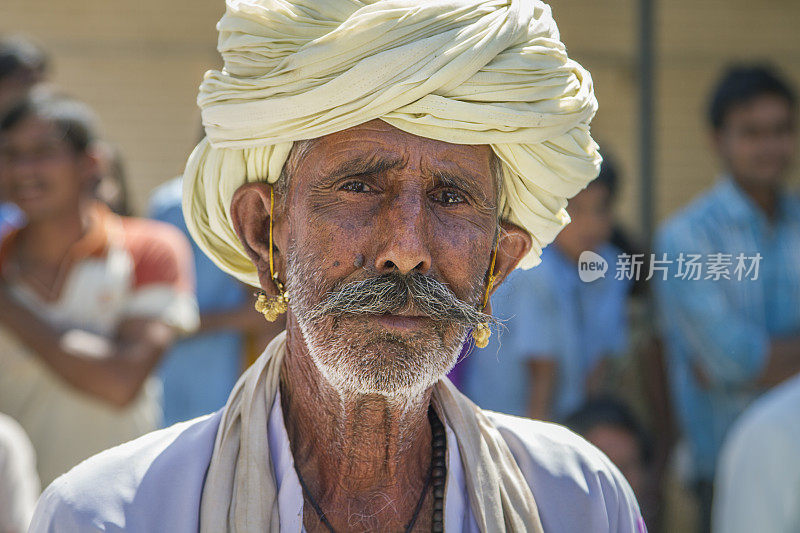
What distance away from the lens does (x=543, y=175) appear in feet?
8.17

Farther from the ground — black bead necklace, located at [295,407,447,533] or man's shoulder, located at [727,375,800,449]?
black bead necklace, located at [295,407,447,533]

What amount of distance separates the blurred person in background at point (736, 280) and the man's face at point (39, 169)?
255 cm

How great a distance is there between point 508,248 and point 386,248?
0.49m

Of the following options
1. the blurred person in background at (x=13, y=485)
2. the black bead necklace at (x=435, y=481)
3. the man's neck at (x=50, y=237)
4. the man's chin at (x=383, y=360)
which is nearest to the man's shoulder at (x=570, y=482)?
the black bead necklace at (x=435, y=481)

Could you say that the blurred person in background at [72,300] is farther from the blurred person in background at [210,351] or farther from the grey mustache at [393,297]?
the grey mustache at [393,297]

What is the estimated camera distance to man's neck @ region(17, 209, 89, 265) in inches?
181

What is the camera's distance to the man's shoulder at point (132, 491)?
7.22ft

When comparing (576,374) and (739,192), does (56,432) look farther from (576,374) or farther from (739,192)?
(739,192)

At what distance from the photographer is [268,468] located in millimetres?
2332

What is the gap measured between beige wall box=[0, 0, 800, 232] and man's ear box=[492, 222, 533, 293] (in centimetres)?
543

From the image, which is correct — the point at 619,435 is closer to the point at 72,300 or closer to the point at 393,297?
the point at 72,300

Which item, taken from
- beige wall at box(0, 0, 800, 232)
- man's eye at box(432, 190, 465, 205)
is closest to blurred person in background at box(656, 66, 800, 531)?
man's eye at box(432, 190, 465, 205)

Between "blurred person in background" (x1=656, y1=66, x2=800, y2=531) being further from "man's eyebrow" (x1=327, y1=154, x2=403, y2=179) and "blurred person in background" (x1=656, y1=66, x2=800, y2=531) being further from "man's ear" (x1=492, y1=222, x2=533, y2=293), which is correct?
"man's eyebrow" (x1=327, y1=154, x2=403, y2=179)

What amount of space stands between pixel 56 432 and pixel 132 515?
2472 millimetres
